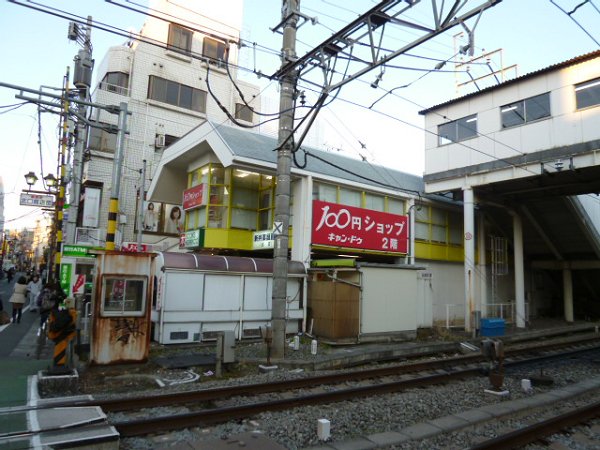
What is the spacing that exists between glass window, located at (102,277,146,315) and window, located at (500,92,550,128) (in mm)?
16532

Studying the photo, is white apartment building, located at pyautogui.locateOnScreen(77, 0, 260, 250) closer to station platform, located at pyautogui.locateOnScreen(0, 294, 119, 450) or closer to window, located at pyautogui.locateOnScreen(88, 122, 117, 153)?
window, located at pyautogui.locateOnScreen(88, 122, 117, 153)

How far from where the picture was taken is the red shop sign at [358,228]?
55.3 feet

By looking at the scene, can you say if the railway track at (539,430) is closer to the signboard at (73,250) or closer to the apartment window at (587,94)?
the apartment window at (587,94)

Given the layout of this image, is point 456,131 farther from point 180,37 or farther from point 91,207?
point 180,37

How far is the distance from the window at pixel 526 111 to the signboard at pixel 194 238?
14050mm

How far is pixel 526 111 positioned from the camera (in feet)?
60.2

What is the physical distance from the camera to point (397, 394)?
28.4 feet

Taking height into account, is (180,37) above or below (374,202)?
above

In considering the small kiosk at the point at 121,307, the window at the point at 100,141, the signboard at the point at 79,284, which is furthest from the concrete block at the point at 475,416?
the window at the point at 100,141

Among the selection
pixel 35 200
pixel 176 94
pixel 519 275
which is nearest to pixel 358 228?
pixel 519 275

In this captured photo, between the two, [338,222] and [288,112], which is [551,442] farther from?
[338,222]

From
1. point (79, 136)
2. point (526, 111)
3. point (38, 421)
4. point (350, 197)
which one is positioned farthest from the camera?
point (350, 197)

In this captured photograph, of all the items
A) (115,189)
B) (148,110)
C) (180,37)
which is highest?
(180,37)

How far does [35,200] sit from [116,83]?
14.7 meters
